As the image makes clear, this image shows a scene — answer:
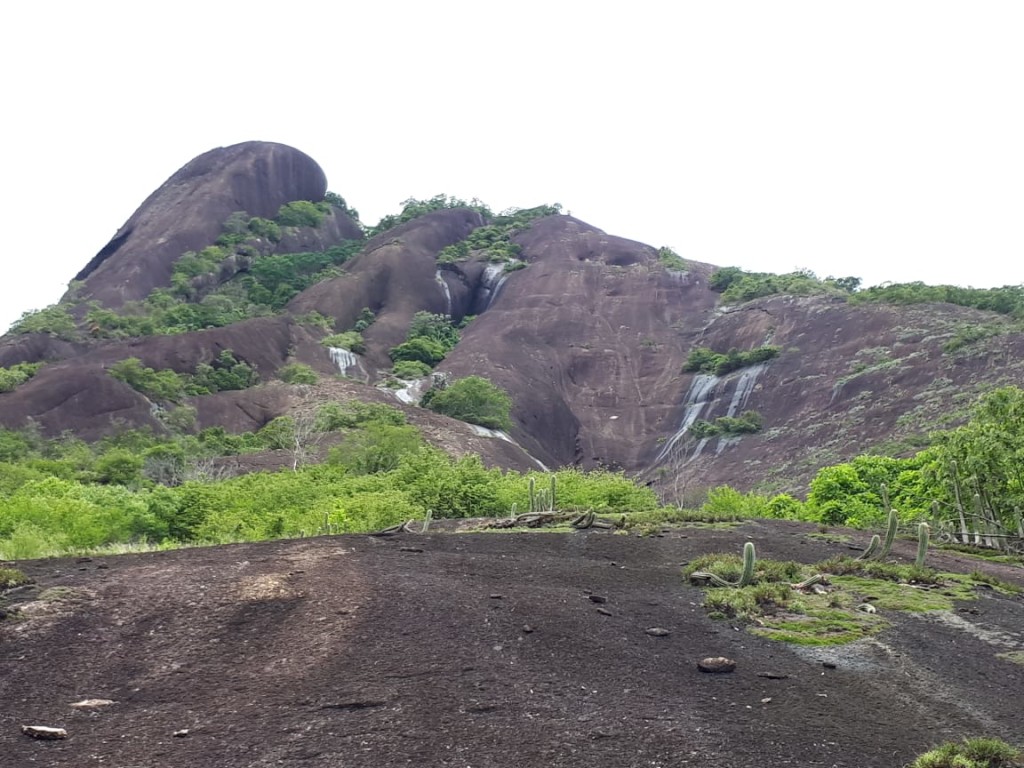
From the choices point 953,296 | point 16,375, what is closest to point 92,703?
point 16,375

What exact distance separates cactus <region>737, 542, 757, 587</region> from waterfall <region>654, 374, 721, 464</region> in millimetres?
45056

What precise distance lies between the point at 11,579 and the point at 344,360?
59.9 meters

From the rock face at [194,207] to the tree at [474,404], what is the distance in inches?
1639

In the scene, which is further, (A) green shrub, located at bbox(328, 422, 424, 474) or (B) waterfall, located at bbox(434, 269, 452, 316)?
(B) waterfall, located at bbox(434, 269, 452, 316)

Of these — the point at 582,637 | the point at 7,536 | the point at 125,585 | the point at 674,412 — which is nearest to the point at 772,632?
the point at 582,637

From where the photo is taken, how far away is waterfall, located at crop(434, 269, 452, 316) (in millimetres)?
87000

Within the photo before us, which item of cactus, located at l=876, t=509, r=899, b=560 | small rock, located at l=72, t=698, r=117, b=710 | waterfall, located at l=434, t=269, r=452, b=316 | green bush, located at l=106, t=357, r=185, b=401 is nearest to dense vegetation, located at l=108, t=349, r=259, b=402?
green bush, located at l=106, t=357, r=185, b=401

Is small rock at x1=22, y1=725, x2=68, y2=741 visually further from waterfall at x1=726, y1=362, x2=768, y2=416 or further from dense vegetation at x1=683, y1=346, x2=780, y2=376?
dense vegetation at x1=683, y1=346, x2=780, y2=376

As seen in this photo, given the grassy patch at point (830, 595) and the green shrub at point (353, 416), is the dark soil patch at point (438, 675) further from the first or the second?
the green shrub at point (353, 416)

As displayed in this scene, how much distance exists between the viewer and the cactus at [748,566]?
11.9m

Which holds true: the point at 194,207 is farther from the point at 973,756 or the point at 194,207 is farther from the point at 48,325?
the point at 973,756

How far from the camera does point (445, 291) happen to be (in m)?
88.4

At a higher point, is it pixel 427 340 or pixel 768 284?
pixel 768 284

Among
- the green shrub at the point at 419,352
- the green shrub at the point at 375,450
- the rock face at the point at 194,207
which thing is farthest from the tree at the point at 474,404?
the rock face at the point at 194,207
